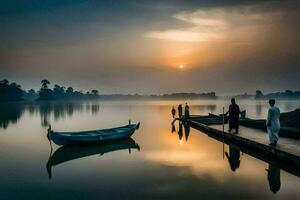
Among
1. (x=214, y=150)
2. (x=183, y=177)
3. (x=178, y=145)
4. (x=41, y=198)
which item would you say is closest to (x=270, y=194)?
(x=183, y=177)

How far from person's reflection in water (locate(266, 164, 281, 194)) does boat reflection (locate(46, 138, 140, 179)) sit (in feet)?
34.6

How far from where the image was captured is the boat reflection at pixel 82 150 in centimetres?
1916

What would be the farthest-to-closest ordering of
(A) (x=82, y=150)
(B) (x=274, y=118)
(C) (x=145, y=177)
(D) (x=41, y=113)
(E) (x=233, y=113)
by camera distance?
(D) (x=41, y=113)
(A) (x=82, y=150)
(E) (x=233, y=113)
(B) (x=274, y=118)
(C) (x=145, y=177)

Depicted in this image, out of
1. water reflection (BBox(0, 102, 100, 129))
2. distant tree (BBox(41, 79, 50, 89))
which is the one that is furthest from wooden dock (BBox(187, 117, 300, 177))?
distant tree (BBox(41, 79, 50, 89))

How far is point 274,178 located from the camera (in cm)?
1304

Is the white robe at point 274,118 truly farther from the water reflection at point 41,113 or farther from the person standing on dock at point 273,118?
the water reflection at point 41,113

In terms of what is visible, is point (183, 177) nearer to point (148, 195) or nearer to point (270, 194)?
point (148, 195)

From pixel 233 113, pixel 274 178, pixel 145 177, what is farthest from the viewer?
pixel 233 113

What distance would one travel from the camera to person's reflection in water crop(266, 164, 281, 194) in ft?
38.4

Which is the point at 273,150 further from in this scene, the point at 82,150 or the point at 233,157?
the point at 82,150

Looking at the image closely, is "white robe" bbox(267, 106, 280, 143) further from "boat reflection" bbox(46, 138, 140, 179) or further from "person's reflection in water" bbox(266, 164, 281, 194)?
"boat reflection" bbox(46, 138, 140, 179)

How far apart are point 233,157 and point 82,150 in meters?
10.4

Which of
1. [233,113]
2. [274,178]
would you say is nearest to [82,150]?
[233,113]

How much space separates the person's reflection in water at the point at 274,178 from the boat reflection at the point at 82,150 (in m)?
10.5
